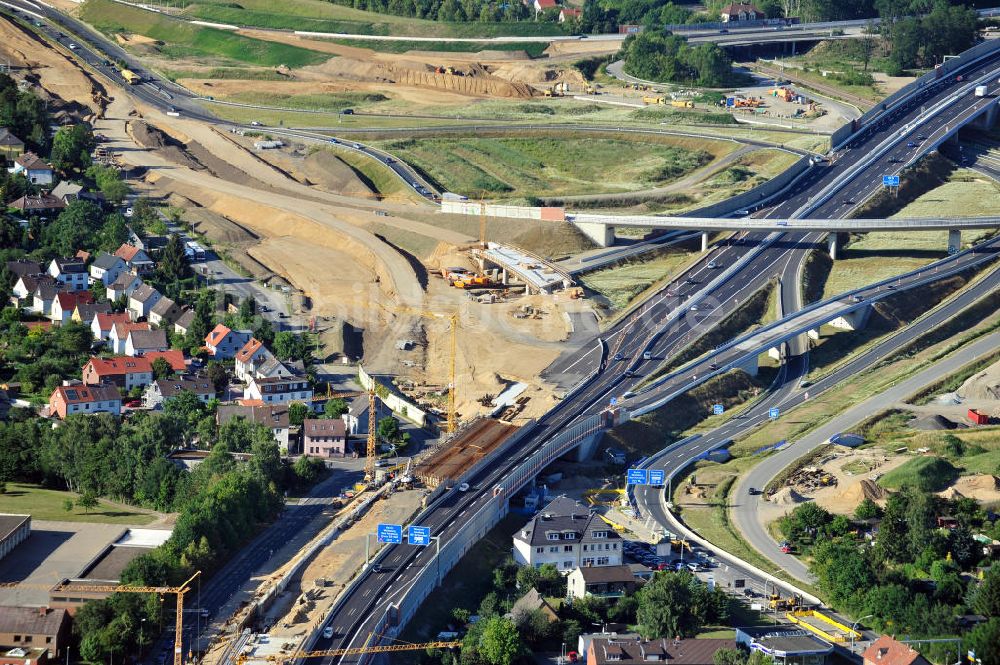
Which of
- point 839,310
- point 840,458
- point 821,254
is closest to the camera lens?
point 840,458

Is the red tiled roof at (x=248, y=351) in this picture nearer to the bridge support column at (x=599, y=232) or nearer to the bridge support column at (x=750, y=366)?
the bridge support column at (x=750, y=366)

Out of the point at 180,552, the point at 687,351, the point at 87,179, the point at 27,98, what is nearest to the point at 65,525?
the point at 180,552

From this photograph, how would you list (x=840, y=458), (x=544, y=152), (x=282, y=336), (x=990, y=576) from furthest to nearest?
(x=544, y=152)
(x=282, y=336)
(x=840, y=458)
(x=990, y=576)

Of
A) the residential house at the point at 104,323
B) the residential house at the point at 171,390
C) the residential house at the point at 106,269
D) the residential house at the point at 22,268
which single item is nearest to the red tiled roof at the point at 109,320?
the residential house at the point at 104,323

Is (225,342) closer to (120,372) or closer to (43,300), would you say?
(120,372)

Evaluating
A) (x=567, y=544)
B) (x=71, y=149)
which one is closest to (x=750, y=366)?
(x=567, y=544)

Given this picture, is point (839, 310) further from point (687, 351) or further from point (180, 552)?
point (180, 552)
